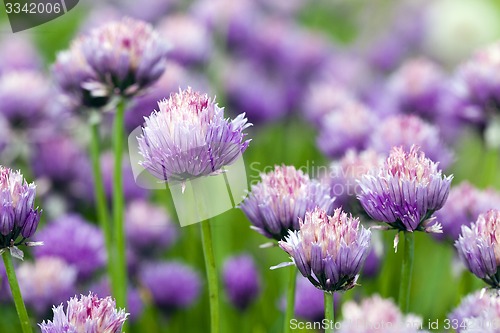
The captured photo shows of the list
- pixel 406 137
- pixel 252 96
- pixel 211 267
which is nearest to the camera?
pixel 211 267

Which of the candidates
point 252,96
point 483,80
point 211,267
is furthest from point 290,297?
point 252,96

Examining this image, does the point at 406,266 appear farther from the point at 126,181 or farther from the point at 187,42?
the point at 187,42

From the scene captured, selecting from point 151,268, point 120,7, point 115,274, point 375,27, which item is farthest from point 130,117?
point 375,27

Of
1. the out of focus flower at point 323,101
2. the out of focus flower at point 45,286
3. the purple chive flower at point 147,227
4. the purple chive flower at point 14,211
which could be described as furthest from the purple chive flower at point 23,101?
the purple chive flower at point 14,211

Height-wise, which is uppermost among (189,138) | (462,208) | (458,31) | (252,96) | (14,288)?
(189,138)

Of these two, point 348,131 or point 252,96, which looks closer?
point 348,131

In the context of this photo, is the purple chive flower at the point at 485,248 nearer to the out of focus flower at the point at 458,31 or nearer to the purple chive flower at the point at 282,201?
the purple chive flower at the point at 282,201

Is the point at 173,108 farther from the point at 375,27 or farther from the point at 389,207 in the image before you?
the point at 375,27
